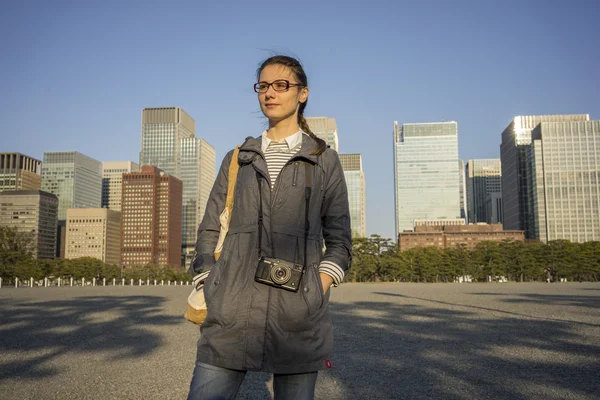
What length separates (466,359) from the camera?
6.75m

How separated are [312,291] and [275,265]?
0.17 meters

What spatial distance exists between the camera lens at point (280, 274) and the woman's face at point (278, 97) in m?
0.72

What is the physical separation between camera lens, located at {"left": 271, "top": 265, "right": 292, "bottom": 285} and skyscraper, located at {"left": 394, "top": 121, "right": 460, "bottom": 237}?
593 feet

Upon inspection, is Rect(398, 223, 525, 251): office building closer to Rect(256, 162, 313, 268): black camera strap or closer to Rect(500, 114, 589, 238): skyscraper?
Rect(500, 114, 589, 238): skyscraper

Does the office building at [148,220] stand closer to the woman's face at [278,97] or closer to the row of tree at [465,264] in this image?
the row of tree at [465,264]

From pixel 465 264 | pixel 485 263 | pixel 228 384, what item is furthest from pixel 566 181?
pixel 228 384

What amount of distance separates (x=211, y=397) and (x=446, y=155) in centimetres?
18628

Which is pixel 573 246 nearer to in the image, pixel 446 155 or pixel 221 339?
pixel 221 339

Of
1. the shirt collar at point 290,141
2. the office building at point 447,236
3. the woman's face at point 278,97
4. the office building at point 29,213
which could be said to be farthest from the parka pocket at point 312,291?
the office building at point 29,213

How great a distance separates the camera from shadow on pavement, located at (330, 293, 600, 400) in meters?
5.12

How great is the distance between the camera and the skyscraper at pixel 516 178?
463ft

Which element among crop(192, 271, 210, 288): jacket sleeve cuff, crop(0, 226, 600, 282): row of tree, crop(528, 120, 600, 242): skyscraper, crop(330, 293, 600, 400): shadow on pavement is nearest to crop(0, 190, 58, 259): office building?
crop(0, 226, 600, 282): row of tree

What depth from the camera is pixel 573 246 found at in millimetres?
70875

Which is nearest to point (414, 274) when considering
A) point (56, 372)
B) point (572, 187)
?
point (56, 372)
